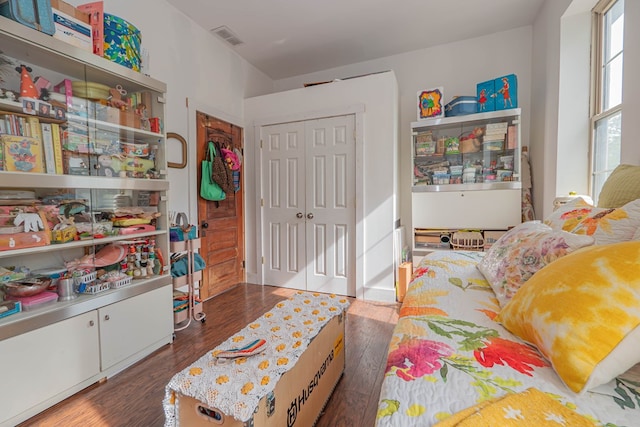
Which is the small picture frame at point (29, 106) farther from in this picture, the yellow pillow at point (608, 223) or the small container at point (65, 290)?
the yellow pillow at point (608, 223)

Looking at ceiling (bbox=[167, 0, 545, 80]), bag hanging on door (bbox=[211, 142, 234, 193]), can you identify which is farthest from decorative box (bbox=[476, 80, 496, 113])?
bag hanging on door (bbox=[211, 142, 234, 193])

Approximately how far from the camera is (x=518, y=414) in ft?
1.77

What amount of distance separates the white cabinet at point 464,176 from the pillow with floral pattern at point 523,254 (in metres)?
1.54

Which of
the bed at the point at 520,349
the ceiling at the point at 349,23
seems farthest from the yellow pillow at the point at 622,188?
the ceiling at the point at 349,23

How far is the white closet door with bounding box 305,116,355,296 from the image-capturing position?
313cm

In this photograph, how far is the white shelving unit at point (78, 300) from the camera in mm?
1373

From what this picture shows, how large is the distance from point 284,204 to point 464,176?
80.0 inches

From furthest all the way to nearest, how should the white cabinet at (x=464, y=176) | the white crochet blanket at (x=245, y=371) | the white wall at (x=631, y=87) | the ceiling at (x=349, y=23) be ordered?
the white cabinet at (x=464, y=176) → the ceiling at (x=349, y=23) → the white wall at (x=631, y=87) → the white crochet blanket at (x=245, y=371)

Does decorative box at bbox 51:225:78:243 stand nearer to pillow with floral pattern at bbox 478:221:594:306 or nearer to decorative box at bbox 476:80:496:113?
pillow with floral pattern at bbox 478:221:594:306

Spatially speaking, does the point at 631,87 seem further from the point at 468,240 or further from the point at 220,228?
the point at 220,228

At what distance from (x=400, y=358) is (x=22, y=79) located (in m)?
2.33

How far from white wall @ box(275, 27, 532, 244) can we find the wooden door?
1710 mm

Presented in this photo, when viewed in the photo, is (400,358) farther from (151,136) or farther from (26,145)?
(151,136)

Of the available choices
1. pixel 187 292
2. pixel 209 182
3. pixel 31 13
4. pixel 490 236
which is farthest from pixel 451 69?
pixel 187 292
